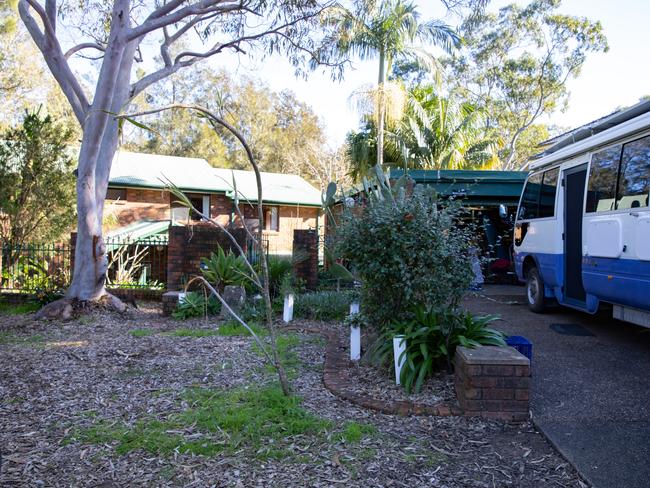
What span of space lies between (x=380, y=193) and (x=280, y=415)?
9.87 feet

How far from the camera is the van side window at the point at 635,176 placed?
18.8ft

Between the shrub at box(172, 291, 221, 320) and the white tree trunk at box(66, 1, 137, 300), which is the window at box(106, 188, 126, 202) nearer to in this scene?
the white tree trunk at box(66, 1, 137, 300)

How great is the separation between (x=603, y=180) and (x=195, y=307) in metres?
6.44

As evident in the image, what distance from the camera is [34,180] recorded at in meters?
10.6

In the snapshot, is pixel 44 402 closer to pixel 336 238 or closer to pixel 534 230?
pixel 336 238

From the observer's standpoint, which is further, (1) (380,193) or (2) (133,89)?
(2) (133,89)

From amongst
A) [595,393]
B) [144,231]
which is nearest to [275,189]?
[144,231]

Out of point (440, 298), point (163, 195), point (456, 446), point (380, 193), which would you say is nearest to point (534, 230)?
point (380, 193)

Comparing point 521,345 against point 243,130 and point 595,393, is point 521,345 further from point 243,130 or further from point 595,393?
point 243,130

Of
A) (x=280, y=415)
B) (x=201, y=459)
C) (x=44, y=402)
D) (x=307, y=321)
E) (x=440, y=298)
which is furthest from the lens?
(x=307, y=321)

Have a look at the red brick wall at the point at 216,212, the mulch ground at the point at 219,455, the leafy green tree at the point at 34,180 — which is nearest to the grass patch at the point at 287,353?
the mulch ground at the point at 219,455

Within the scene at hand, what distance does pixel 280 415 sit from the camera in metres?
4.14

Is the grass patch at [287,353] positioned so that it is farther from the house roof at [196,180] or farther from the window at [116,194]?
the window at [116,194]

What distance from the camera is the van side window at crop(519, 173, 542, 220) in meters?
8.98
